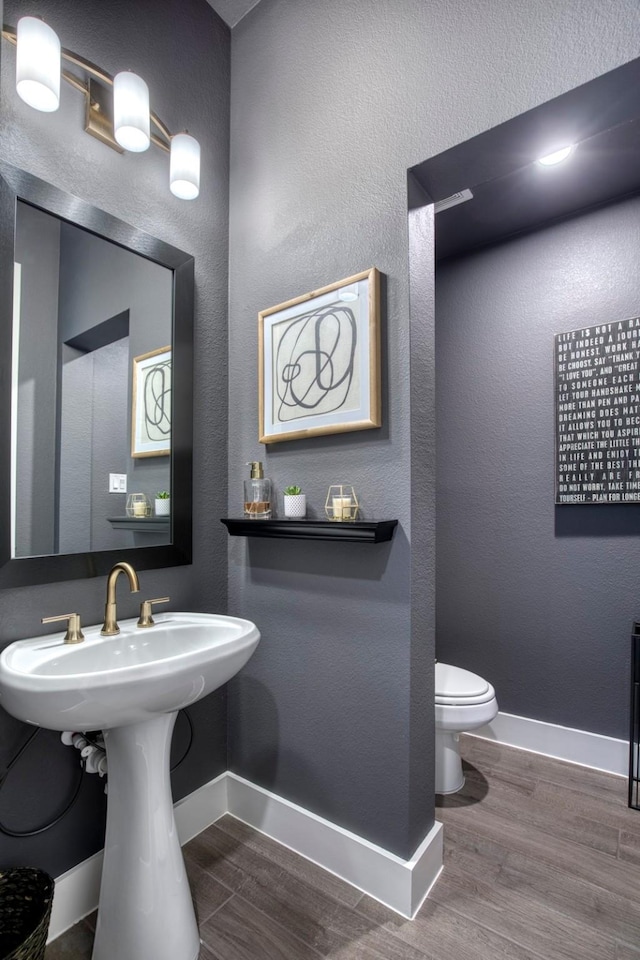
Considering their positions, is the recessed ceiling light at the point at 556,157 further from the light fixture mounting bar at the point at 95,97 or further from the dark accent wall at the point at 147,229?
the light fixture mounting bar at the point at 95,97

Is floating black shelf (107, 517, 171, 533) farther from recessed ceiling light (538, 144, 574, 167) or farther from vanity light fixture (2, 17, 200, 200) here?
recessed ceiling light (538, 144, 574, 167)

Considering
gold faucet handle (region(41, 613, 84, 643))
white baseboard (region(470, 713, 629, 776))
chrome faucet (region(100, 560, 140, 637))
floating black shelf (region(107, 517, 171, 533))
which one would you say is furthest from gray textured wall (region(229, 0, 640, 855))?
white baseboard (region(470, 713, 629, 776))

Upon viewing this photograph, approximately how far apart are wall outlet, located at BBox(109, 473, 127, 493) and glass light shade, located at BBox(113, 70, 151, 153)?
0.97 metres

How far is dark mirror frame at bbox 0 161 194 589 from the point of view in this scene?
121cm

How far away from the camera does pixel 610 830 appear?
1662 millimetres

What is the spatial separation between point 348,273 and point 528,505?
1.47m

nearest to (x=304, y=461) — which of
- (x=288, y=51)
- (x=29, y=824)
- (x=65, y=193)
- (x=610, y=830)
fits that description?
(x=65, y=193)

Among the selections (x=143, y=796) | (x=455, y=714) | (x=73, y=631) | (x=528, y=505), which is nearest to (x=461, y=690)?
(x=455, y=714)

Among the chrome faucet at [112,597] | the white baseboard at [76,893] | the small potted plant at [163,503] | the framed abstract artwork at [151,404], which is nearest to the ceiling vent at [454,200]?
the framed abstract artwork at [151,404]

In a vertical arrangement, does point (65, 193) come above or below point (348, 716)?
above

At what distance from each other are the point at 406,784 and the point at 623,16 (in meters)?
1.97

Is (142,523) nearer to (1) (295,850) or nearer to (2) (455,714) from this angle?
(1) (295,850)

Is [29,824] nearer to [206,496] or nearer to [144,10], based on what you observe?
[206,496]

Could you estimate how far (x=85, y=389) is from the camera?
4.61ft
